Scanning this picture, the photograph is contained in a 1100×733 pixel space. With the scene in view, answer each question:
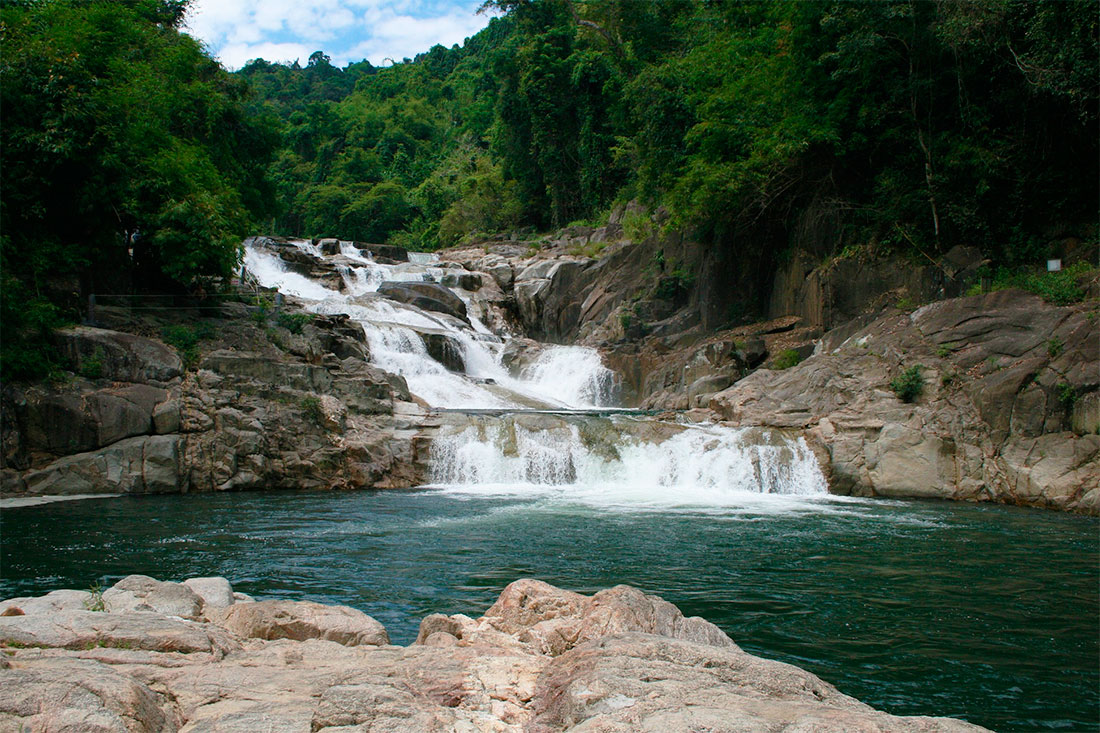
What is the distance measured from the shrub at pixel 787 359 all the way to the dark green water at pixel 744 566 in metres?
6.19

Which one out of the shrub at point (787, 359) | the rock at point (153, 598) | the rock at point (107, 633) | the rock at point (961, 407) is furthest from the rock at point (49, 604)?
the shrub at point (787, 359)

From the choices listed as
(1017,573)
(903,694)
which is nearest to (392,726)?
(903,694)

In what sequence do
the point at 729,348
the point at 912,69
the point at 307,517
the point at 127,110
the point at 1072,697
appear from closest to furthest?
the point at 1072,697
the point at 307,517
the point at 127,110
the point at 912,69
the point at 729,348

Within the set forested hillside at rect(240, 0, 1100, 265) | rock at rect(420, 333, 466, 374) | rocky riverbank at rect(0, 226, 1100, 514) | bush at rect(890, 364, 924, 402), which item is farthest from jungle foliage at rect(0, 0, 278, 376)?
bush at rect(890, 364, 924, 402)

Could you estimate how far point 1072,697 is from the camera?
5484 mm

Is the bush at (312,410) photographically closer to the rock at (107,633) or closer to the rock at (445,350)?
the rock at (445,350)

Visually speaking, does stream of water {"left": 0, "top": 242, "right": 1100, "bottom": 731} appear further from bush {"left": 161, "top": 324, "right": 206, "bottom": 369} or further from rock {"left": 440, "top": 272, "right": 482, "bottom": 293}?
rock {"left": 440, "top": 272, "right": 482, "bottom": 293}

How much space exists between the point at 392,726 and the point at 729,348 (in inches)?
750

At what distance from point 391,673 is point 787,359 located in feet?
57.1

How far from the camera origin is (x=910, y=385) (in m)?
15.9

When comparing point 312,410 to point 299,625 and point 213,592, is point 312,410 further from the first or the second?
point 299,625

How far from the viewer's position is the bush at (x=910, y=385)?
52.1 feet

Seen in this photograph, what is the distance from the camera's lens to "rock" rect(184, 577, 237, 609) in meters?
6.36

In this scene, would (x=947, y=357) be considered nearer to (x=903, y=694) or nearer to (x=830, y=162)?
(x=830, y=162)
